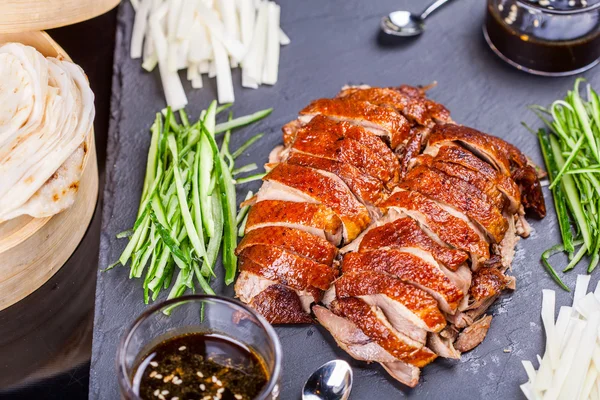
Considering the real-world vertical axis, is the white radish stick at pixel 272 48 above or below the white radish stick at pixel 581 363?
above

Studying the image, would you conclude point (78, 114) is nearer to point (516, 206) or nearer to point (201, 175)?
point (201, 175)

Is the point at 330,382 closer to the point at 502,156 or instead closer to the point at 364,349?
the point at 364,349

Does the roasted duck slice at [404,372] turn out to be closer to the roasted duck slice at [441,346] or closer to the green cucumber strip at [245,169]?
the roasted duck slice at [441,346]

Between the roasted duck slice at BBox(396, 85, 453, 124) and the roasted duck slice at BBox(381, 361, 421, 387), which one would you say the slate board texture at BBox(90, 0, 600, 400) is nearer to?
the roasted duck slice at BBox(381, 361, 421, 387)

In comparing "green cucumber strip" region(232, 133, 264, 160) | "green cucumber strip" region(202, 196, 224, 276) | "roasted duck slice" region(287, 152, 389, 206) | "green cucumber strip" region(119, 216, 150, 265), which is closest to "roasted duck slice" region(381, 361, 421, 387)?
"roasted duck slice" region(287, 152, 389, 206)

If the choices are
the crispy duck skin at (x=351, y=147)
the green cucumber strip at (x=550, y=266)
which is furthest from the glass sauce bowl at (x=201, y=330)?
the green cucumber strip at (x=550, y=266)
